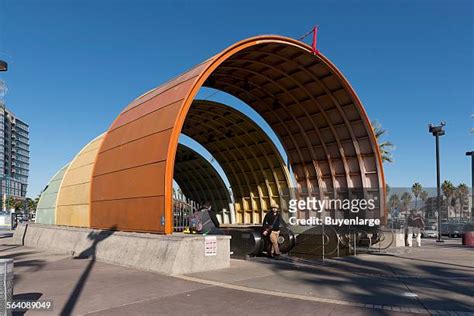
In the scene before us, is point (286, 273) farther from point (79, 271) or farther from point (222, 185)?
point (222, 185)

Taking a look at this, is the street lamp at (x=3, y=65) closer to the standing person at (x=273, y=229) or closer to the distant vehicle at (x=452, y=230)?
the standing person at (x=273, y=229)

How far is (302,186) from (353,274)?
612 inches

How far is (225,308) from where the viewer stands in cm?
703

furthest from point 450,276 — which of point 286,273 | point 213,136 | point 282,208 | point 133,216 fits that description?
point 213,136

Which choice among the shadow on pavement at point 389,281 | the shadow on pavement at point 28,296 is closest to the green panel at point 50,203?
the shadow on pavement at point 389,281

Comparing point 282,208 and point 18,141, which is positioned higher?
point 18,141

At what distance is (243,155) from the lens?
98.0 feet

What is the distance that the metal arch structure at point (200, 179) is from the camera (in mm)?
32469

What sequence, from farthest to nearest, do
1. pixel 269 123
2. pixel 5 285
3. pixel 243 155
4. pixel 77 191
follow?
pixel 243 155 → pixel 269 123 → pixel 77 191 → pixel 5 285

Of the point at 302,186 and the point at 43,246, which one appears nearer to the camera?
the point at 43,246

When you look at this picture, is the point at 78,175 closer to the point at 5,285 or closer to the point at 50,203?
the point at 50,203

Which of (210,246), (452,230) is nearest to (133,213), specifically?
(210,246)

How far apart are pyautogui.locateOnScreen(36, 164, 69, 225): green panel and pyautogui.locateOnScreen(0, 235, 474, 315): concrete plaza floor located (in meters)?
10.1

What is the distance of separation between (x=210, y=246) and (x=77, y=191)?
1073 cm
